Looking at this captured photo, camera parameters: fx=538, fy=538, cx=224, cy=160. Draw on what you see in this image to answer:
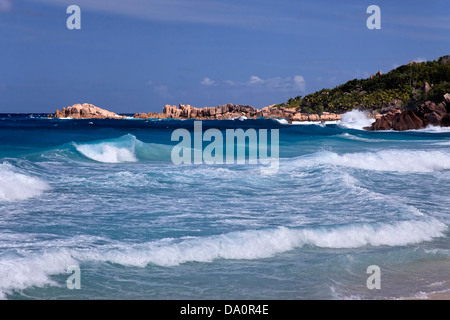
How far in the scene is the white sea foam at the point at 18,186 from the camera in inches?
520

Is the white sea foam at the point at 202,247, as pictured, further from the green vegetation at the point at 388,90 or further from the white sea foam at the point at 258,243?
the green vegetation at the point at 388,90

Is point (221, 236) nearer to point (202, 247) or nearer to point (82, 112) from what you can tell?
point (202, 247)

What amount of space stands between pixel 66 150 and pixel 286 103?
14043cm

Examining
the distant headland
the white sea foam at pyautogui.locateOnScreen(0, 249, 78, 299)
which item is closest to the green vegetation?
the distant headland

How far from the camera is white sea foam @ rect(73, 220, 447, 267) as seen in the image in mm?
7977

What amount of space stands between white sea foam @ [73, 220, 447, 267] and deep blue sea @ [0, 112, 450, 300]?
0.02m

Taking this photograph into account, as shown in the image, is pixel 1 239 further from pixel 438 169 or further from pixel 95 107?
pixel 95 107

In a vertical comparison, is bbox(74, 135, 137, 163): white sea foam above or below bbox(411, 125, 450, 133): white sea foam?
below

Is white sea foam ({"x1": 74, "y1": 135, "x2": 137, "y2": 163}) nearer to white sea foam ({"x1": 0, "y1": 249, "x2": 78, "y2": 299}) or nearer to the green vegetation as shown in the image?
white sea foam ({"x1": 0, "y1": 249, "x2": 78, "y2": 299})

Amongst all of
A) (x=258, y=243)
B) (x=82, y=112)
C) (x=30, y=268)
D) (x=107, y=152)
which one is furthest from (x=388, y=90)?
(x=30, y=268)

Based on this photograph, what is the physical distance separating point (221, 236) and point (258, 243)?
2.06 feet

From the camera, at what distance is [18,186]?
46.2 feet

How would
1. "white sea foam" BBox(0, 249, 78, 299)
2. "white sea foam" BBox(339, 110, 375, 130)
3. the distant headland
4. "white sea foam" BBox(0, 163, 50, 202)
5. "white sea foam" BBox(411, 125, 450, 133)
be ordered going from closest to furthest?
"white sea foam" BBox(0, 249, 78, 299) < "white sea foam" BBox(0, 163, 50, 202) < "white sea foam" BBox(411, 125, 450, 133) < "white sea foam" BBox(339, 110, 375, 130) < the distant headland
